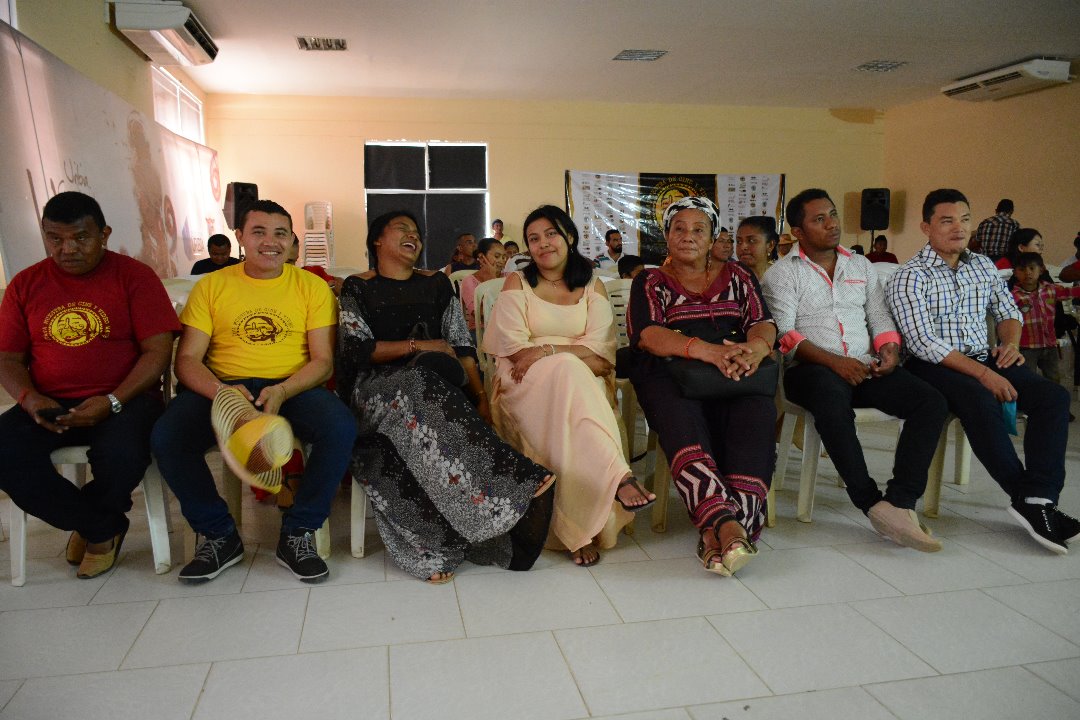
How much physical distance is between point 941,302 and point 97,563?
2753 mm

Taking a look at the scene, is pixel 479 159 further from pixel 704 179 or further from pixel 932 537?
pixel 932 537

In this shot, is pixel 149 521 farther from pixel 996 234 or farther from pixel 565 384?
pixel 996 234

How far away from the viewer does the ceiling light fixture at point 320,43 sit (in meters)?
5.84

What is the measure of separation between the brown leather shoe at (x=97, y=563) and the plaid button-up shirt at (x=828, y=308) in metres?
2.17

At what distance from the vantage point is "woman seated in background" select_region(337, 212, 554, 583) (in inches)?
78.0

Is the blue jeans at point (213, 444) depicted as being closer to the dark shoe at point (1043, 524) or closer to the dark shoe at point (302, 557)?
the dark shoe at point (302, 557)

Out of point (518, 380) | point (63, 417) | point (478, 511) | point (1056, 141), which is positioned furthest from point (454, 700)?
point (1056, 141)

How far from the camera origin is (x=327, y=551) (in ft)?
7.02

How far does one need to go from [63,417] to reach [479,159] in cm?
677

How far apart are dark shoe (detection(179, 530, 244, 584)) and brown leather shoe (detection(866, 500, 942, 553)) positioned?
186 centimetres

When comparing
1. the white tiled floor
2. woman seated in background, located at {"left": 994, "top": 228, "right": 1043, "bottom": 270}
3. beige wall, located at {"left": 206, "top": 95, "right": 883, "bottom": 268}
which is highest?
beige wall, located at {"left": 206, "top": 95, "right": 883, "bottom": 268}

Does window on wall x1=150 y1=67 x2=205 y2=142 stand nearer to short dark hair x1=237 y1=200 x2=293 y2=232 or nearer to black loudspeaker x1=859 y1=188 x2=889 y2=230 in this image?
short dark hair x1=237 y1=200 x2=293 y2=232

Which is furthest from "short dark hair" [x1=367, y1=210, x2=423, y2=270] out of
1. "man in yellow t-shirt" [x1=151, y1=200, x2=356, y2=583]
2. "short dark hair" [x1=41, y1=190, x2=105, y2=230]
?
"short dark hair" [x1=41, y1=190, x2=105, y2=230]

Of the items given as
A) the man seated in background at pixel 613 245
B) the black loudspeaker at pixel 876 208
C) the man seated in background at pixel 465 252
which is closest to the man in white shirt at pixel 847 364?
the man seated in background at pixel 465 252
